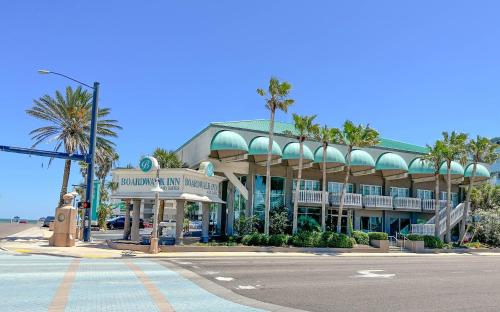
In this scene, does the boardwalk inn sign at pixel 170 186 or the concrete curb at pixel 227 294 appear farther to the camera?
the boardwalk inn sign at pixel 170 186

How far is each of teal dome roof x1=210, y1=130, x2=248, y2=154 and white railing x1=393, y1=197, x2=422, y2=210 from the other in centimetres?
1700

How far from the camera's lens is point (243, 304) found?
1098 centimetres

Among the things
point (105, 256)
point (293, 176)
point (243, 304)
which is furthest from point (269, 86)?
point (243, 304)

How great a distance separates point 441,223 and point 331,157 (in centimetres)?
1313

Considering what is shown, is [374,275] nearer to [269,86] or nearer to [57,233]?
[269,86]

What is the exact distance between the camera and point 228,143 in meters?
33.1

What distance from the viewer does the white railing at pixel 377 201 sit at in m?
41.6

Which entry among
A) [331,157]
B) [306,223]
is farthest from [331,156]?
[306,223]

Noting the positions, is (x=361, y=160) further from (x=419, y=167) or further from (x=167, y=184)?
(x=167, y=184)

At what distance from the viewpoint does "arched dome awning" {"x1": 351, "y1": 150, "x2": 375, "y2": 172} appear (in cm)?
3872

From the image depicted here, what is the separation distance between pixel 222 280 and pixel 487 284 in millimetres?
9278

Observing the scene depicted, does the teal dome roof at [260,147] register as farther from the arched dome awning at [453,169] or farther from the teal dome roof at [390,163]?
the arched dome awning at [453,169]

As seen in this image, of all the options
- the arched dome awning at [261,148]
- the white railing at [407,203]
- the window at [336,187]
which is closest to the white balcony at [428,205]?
the white railing at [407,203]

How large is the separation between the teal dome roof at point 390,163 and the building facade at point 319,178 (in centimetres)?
8
